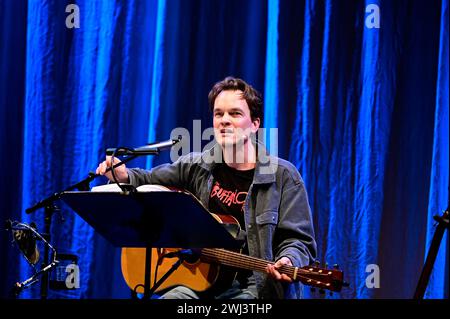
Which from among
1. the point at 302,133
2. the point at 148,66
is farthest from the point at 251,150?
the point at 148,66

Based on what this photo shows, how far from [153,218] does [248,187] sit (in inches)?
32.2

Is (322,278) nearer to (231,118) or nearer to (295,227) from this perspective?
(295,227)

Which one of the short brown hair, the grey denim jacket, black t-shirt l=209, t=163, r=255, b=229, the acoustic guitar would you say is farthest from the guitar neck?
the short brown hair

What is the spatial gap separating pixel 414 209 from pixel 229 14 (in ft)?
5.13

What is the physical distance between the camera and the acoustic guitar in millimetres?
2711

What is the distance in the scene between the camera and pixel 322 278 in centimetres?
272

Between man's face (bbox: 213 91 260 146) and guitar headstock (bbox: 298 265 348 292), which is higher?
man's face (bbox: 213 91 260 146)

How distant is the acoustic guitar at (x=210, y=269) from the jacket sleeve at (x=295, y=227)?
13 cm

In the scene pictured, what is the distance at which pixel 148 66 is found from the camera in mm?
3639

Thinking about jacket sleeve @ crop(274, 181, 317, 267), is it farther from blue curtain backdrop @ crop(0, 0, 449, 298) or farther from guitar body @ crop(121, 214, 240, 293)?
blue curtain backdrop @ crop(0, 0, 449, 298)

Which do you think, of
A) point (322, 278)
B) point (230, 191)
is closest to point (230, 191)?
point (230, 191)

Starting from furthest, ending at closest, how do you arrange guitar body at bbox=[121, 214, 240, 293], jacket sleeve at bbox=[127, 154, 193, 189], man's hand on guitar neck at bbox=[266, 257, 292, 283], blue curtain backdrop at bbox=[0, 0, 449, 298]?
1. blue curtain backdrop at bbox=[0, 0, 449, 298]
2. jacket sleeve at bbox=[127, 154, 193, 189]
3. guitar body at bbox=[121, 214, 240, 293]
4. man's hand on guitar neck at bbox=[266, 257, 292, 283]

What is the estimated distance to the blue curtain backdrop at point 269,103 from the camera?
350 centimetres


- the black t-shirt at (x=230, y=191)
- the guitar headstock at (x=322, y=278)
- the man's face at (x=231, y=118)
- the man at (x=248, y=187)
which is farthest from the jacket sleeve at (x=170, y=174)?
the guitar headstock at (x=322, y=278)
